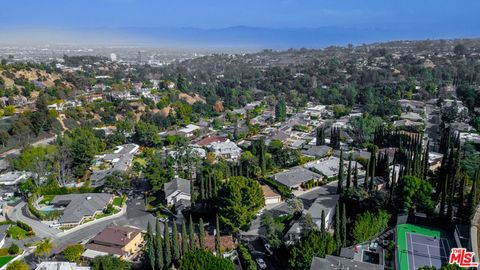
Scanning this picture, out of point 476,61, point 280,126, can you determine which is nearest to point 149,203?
point 280,126

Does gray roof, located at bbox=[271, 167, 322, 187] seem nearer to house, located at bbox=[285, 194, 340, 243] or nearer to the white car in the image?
house, located at bbox=[285, 194, 340, 243]

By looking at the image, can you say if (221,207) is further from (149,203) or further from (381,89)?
(381,89)

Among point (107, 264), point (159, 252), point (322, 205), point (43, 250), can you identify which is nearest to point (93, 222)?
point (43, 250)

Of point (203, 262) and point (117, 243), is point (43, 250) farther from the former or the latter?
point (203, 262)

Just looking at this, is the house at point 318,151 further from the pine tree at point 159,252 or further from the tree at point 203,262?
the tree at point 203,262

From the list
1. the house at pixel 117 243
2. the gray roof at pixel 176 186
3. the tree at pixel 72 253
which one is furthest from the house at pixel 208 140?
the tree at pixel 72 253

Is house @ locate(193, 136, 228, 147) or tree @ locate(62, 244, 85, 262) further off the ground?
house @ locate(193, 136, 228, 147)

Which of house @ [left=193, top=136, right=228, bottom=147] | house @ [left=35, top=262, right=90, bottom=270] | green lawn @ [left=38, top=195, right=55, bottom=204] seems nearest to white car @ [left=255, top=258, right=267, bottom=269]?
house @ [left=35, top=262, right=90, bottom=270]

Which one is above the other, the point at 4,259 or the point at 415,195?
the point at 415,195
